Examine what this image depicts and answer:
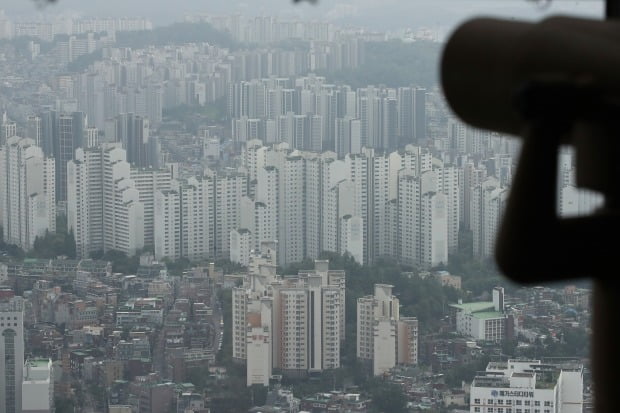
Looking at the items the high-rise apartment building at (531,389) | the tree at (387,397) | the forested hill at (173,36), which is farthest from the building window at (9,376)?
the forested hill at (173,36)

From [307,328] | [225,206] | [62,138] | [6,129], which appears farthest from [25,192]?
[307,328]

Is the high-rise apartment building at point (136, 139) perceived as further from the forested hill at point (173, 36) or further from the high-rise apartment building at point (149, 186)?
the forested hill at point (173, 36)

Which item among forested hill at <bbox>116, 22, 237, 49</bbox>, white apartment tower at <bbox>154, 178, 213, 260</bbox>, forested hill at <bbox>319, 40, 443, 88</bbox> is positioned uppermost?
forested hill at <bbox>116, 22, 237, 49</bbox>

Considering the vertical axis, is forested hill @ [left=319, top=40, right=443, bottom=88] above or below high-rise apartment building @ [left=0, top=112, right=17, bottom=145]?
above

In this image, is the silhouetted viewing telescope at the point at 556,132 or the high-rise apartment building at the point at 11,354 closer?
the silhouetted viewing telescope at the point at 556,132

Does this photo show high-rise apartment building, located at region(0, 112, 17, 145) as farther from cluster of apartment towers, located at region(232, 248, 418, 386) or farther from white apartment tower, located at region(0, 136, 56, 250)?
cluster of apartment towers, located at region(232, 248, 418, 386)

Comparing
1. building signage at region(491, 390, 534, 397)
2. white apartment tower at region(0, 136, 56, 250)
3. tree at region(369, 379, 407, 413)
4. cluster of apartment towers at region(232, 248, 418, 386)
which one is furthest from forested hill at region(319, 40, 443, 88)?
building signage at region(491, 390, 534, 397)
